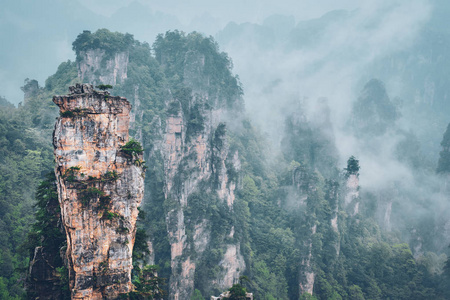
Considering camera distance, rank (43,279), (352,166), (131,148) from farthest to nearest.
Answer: (352,166) → (43,279) → (131,148)

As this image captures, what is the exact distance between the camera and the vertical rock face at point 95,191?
592 inches

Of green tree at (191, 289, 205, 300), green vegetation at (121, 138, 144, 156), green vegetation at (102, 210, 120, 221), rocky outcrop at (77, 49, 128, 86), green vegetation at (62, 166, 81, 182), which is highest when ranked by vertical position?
rocky outcrop at (77, 49, 128, 86)

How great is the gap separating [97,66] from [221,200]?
3203 cm

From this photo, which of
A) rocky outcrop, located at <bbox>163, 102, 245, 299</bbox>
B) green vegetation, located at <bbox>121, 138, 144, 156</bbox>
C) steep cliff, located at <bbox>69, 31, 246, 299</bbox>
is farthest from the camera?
steep cliff, located at <bbox>69, 31, 246, 299</bbox>

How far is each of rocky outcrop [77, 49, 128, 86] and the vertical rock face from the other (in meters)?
41.2

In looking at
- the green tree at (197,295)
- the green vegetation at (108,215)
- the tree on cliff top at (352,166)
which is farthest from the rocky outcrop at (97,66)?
the tree on cliff top at (352,166)

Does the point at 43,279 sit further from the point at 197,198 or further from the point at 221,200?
the point at 221,200

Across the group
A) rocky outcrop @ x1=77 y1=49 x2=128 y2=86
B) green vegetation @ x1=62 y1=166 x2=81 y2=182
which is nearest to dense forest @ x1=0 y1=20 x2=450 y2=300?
rocky outcrop @ x1=77 y1=49 x2=128 y2=86

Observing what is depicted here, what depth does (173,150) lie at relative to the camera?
42.0 metres

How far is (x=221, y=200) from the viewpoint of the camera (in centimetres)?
4438

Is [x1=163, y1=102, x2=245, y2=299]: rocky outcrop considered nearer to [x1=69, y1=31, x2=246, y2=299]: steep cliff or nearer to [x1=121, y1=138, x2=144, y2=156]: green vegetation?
[x1=69, y1=31, x2=246, y2=299]: steep cliff

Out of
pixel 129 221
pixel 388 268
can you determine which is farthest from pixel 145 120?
pixel 388 268

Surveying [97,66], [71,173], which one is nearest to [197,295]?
[71,173]

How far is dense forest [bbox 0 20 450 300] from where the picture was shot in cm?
3781
